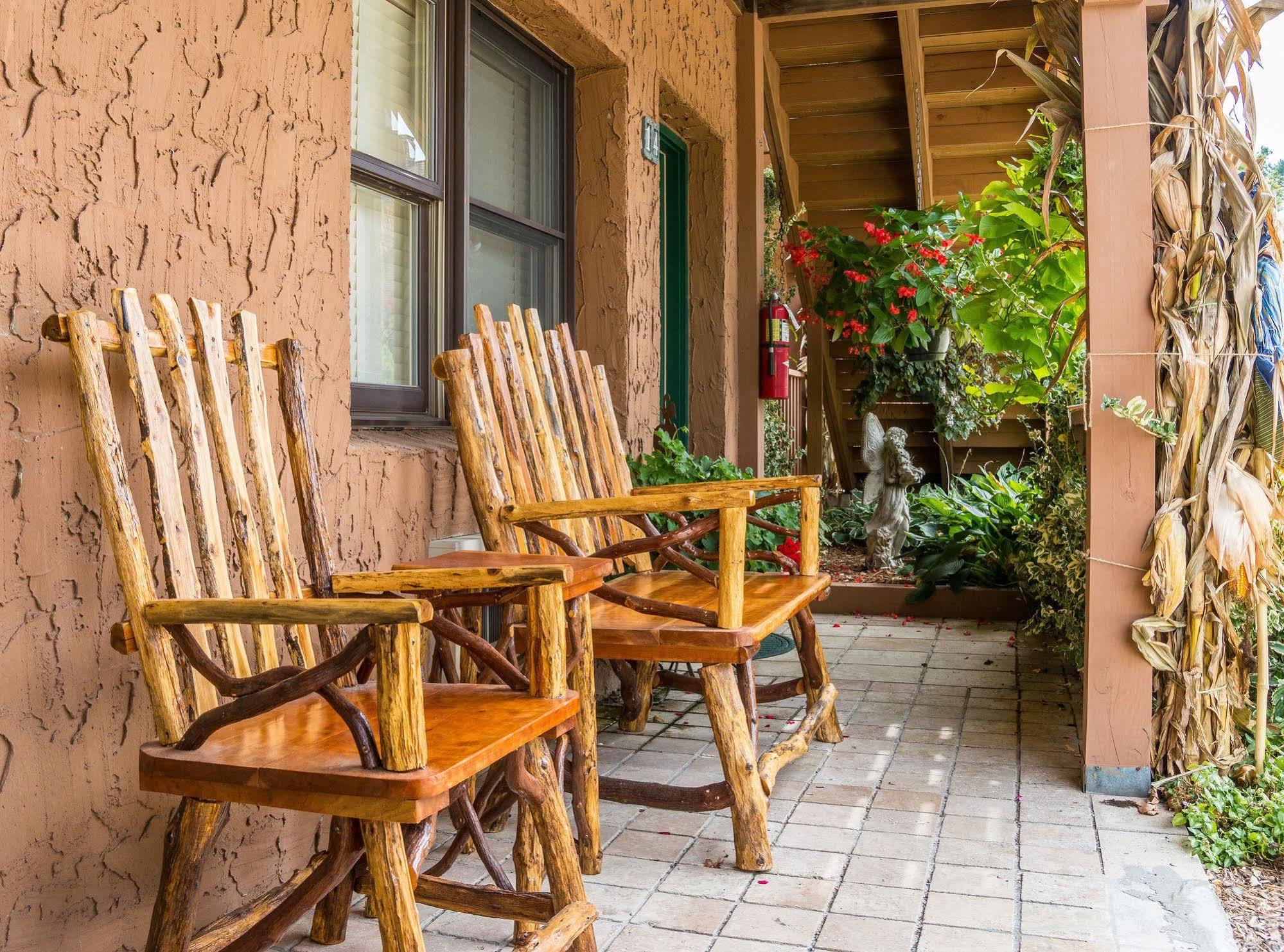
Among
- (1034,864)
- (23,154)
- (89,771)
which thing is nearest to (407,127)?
(23,154)

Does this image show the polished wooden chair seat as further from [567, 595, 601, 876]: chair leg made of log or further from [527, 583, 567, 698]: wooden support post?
[567, 595, 601, 876]: chair leg made of log

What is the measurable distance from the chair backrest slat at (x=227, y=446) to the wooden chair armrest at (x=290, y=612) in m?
0.27

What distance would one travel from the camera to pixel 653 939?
1.87m

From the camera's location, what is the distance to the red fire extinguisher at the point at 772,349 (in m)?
5.14

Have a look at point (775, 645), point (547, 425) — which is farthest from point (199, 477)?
point (775, 645)

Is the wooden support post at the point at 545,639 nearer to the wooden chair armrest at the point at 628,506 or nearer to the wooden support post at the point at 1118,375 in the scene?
the wooden chair armrest at the point at 628,506

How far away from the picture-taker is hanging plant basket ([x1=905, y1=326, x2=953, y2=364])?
22.3 ft

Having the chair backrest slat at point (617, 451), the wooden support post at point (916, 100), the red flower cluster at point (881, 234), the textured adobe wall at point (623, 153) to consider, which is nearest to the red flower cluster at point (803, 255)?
the red flower cluster at point (881, 234)

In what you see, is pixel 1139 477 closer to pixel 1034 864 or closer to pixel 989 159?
pixel 1034 864

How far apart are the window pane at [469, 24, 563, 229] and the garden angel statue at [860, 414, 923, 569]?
2396 millimetres

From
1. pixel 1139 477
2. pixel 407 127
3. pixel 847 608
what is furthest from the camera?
pixel 847 608

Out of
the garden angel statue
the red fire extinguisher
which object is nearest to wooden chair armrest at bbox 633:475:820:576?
the red fire extinguisher

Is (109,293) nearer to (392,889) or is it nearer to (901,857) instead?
(392,889)

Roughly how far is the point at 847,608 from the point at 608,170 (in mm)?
2465
